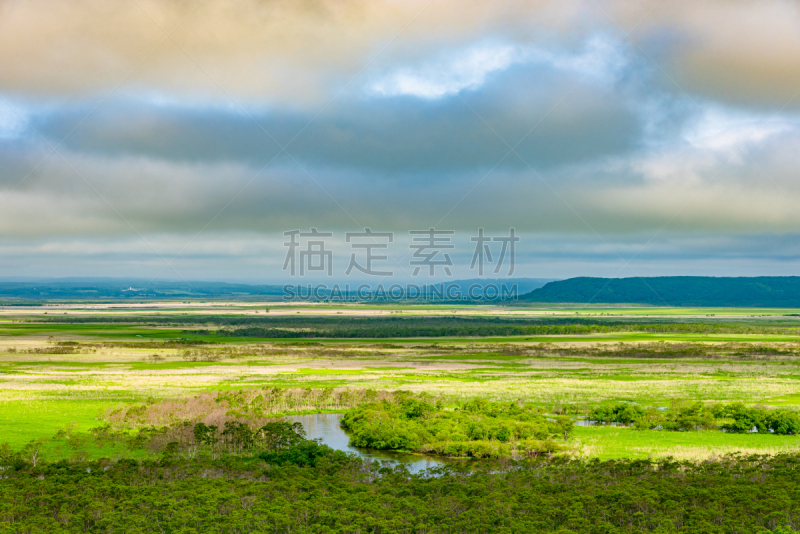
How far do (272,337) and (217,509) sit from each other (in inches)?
4258

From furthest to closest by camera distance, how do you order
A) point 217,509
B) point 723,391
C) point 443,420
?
point 723,391
point 443,420
point 217,509

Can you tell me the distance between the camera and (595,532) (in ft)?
58.2

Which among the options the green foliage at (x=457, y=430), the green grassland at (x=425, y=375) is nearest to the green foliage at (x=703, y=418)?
the green grassland at (x=425, y=375)

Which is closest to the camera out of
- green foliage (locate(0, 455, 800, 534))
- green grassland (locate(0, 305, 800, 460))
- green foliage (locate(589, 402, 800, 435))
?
green foliage (locate(0, 455, 800, 534))

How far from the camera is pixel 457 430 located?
32.3 m

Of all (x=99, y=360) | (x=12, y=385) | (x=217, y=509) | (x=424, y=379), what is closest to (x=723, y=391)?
(x=424, y=379)

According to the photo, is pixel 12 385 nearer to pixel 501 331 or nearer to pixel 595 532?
pixel 595 532

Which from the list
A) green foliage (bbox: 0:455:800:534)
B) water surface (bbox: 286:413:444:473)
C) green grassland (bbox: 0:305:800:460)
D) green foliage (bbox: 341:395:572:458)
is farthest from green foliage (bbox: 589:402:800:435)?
water surface (bbox: 286:413:444:473)

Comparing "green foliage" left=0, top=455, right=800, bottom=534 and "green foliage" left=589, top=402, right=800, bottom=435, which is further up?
"green foliage" left=0, top=455, right=800, bottom=534

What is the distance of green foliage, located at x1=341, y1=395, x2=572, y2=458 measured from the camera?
3022 cm

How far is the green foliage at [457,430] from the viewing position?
30.2m

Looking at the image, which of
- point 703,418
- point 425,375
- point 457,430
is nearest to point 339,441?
point 457,430

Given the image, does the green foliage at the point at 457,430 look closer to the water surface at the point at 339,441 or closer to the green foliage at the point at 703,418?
the water surface at the point at 339,441

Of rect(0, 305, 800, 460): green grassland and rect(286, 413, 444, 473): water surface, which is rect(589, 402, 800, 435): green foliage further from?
rect(286, 413, 444, 473): water surface
